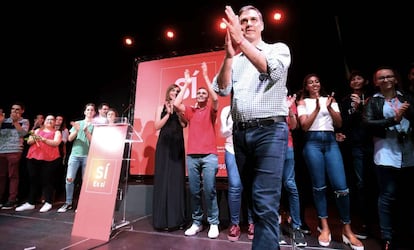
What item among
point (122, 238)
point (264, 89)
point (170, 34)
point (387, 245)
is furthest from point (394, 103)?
point (170, 34)

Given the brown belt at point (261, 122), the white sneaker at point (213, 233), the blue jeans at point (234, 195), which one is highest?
the brown belt at point (261, 122)

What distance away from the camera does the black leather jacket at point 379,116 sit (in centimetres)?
219

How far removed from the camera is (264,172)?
119 cm

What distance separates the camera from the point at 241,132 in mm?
1311

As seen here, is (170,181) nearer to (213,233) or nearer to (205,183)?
(205,183)

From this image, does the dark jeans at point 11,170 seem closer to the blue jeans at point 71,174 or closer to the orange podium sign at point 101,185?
the blue jeans at point 71,174

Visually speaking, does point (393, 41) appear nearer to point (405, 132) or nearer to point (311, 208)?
point (405, 132)

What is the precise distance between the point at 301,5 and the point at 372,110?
2632 mm

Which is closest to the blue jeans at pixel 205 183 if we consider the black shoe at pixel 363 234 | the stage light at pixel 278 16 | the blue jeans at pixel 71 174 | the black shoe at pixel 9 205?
the black shoe at pixel 363 234

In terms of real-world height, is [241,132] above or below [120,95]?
below

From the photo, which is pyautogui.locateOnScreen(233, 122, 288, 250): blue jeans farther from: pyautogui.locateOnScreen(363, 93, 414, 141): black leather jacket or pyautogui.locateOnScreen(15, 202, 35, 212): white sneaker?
pyautogui.locateOnScreen(15, 202, 35, 212): white sneaker

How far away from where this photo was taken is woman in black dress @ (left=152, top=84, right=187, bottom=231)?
2936 mm

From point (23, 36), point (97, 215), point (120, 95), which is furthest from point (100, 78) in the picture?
point (97, 215)

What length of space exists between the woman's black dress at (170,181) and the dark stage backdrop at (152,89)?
945mm
